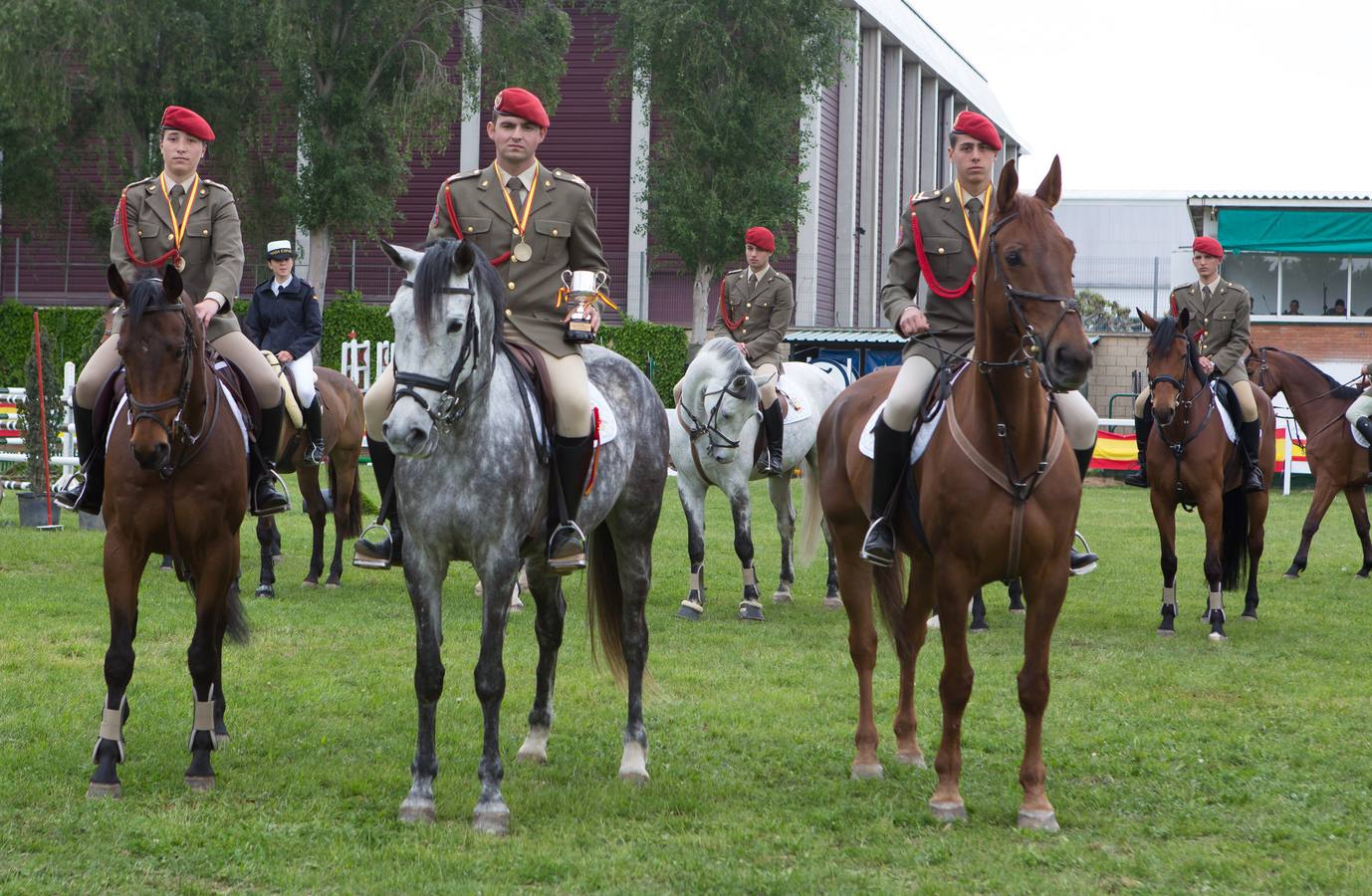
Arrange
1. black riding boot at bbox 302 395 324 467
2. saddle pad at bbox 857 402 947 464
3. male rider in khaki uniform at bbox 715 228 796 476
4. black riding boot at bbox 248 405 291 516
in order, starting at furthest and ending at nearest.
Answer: male rider in khaki uniform at bbox 715 228 796 476 → black riding boot at bbox 302 395 324 467 → black riding boot at bbox 248 405 291 516 → saddle pad at bbox 857 402 947 464

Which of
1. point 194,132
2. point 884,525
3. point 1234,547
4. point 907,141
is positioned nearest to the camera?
point 884,525

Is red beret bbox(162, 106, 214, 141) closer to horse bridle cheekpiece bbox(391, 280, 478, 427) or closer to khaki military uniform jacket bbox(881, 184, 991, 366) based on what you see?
horse bridle cheekpiece bbox(391, 280, 478, 427)

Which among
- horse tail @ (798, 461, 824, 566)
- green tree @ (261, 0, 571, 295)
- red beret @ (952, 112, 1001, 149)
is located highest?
green tree @ (261, 0, 571, 295)

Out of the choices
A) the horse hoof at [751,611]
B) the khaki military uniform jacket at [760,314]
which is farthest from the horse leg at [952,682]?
the khaki military uniform jacket at [760,314]

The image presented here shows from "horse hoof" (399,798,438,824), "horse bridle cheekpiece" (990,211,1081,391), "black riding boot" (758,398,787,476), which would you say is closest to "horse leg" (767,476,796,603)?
"black riding boot" (758,398,787,476)

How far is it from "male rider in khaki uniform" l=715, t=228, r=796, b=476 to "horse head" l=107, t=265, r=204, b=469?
735 centimetres

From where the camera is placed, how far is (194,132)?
23.5ft

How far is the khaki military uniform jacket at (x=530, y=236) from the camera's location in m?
6.62

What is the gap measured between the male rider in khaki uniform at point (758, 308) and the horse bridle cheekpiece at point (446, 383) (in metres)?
7.46

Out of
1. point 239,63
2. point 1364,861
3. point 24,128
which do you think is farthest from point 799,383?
point 24,128

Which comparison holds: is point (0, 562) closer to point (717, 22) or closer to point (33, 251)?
point (717, 22)

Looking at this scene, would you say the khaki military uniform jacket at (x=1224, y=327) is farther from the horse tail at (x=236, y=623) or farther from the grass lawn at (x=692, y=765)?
the horse tail at (x=236, y=623)

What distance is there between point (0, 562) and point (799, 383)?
7636mm

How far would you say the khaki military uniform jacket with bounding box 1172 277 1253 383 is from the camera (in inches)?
476
